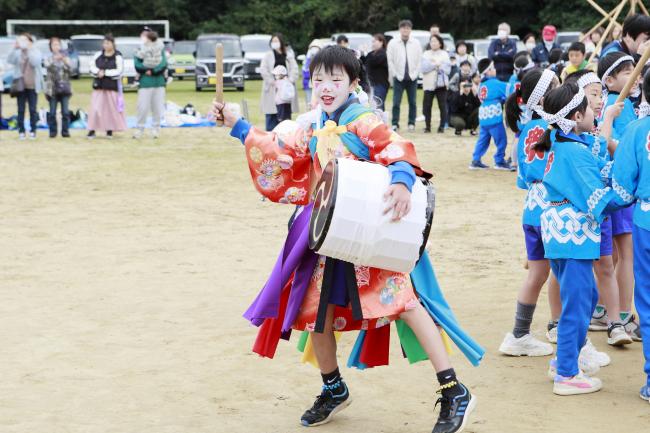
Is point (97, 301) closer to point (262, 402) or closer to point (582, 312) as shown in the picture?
point (262, 402)

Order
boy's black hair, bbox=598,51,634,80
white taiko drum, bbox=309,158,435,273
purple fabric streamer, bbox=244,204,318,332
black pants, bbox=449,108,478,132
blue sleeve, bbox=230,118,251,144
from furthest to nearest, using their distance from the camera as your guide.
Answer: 1. black pants, bbox=449,108,478,132
2. boy's black hair, bbox=598,51,634,80
3. blue sleeve, bbox=230,118,251,144
4. purple fabric streamer, bbox=244,204,318,332
5. white taiko drum, bbox=309,158,435,273

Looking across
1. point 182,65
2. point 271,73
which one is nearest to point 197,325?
point 271,73

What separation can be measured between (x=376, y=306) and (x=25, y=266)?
4.13 m

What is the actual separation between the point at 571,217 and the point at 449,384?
1.07 m

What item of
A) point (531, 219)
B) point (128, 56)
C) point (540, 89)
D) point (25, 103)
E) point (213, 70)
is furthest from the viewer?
point (128, 56)

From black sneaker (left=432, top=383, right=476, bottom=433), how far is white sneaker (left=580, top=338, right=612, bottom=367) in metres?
1.12

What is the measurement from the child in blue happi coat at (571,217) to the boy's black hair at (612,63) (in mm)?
1094

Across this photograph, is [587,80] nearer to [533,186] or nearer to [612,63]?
[533,186]

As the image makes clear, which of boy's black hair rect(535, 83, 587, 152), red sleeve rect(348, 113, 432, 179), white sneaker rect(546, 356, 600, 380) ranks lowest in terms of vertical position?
white sneaker rect(546, 356, 600, 380)

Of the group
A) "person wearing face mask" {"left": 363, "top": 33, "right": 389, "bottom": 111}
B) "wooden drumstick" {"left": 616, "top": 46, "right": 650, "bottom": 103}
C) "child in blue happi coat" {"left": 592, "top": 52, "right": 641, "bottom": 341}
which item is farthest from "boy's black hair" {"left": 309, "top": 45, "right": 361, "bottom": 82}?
"person wearing face mask" {"left": 363, "top": 33, "right": 389, "bottom": 111}

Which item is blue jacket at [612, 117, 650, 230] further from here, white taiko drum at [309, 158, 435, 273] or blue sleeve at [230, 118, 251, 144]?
→ blue sleeve at [230, 118, 251, 144]

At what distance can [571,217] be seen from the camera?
470 centimetres

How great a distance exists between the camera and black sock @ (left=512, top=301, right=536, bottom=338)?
537 centimetres

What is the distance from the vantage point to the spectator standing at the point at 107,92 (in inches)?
634
